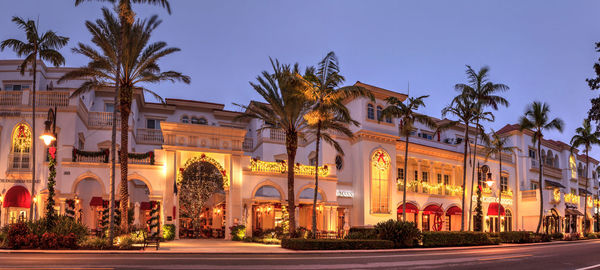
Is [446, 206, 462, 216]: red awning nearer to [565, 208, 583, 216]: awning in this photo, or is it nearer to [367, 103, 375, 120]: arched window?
[367, 103, 375, 120]: arched window

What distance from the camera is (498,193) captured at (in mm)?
53812

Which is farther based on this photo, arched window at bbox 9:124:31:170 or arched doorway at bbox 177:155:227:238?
arched doorway at bbox 177:155:227:238

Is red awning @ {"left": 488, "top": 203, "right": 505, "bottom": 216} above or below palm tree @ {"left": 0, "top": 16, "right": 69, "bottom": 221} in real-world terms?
below

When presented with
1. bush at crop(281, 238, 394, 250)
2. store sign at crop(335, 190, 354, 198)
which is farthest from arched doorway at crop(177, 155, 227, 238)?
bush at crop(281, 238, 394, 250)

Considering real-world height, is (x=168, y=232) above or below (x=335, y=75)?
below

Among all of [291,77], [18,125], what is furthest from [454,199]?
[18,125]

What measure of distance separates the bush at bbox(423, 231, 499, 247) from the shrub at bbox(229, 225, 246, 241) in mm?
12253

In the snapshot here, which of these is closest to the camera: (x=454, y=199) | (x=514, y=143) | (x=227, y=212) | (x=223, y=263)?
(x=223, y=263)

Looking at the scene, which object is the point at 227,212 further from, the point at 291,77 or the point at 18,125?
the point at 18,125

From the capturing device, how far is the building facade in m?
32.2

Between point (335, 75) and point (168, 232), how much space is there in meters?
15.0

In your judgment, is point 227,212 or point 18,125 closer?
point 18,125

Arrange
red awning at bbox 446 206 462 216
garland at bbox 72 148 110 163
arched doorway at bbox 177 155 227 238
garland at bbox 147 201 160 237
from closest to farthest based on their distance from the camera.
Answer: garland at bbox 72 148 110 163 → garland at bbox 147 201 160 237 → arched doorway at bbox 177 155 227 238 → red awning at bbox 446 206 462 216

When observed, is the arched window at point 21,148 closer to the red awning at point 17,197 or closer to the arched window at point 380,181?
the red awning at point 17,197
